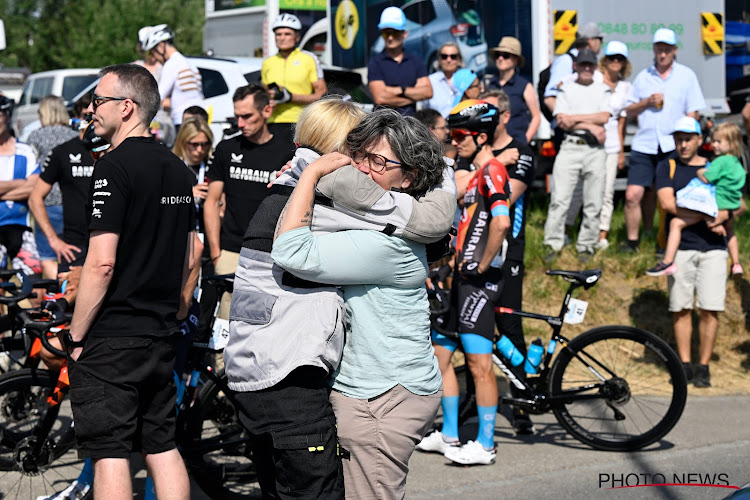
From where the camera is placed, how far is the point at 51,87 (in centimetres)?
1962

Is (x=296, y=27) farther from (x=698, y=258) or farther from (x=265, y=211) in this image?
(x=265, y=211)

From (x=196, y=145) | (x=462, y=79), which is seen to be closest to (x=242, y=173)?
(x=196, y=145)

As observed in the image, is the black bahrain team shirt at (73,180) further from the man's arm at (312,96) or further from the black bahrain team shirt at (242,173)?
the man's arm at (312,96)

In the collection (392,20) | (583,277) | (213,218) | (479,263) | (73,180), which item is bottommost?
→ (583,277)

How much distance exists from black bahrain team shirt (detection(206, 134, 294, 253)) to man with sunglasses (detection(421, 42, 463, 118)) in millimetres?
3313

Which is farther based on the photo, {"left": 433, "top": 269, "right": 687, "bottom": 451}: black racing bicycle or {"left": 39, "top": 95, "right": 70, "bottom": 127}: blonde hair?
{"left": 39, "top": 95, "right": 70, "bottom": 127}: blonde hair

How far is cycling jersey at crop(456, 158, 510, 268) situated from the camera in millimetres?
6012

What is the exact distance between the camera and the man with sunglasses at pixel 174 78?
9.24 m

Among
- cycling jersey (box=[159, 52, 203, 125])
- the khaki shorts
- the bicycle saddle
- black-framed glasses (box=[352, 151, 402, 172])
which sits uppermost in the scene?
cycling jersey (box=[159, 52, 203, 125])

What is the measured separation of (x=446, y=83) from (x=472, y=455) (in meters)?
4.90

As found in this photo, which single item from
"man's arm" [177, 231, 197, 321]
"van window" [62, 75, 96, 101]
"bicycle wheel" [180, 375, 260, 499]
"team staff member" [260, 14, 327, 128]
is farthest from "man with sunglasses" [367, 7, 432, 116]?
"van window" [62, 75, 96, 101]

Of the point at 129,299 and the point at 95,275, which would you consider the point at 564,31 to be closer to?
the point at 129,299

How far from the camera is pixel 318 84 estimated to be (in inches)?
343

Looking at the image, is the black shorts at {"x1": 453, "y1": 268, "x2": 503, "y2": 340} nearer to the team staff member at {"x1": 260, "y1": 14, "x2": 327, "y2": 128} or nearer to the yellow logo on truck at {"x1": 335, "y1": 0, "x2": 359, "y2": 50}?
the team staff member at {"x1": 260, "y1": 14, "x2": 327, "y2": 128}
